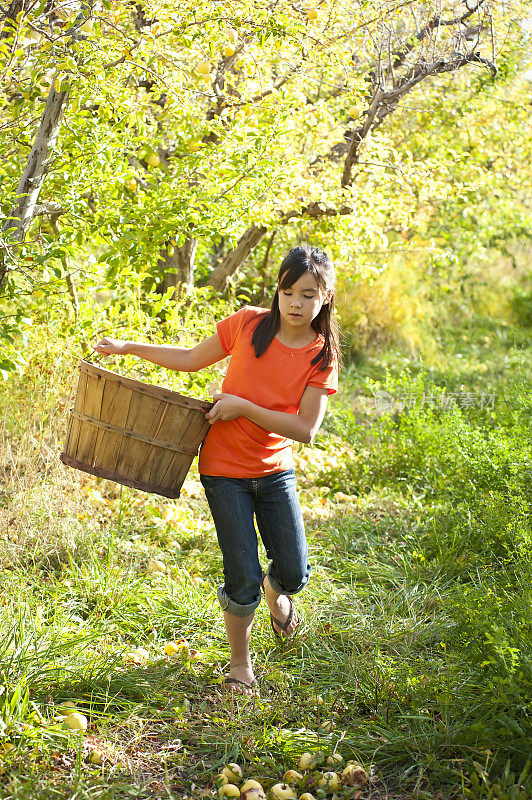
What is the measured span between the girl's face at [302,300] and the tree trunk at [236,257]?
3.21 meters

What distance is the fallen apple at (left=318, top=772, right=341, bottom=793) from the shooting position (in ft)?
7.50

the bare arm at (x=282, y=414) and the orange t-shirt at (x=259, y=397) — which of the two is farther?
the orange t-shirt at (x=259, y=397)

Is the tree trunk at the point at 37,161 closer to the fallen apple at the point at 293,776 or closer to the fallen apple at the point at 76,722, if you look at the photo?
the fallen apple at the point at 76,722

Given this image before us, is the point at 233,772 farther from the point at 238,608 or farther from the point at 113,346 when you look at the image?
the point at 113,346

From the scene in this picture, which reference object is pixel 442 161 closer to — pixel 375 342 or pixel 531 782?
pixel 375 342

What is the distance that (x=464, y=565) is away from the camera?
362 centimetres

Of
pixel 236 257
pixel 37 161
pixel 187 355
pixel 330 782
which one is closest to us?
pixel 330 782

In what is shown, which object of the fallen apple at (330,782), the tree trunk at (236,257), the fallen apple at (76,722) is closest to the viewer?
the fallen apple at (330,782)

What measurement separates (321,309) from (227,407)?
54 centimetres

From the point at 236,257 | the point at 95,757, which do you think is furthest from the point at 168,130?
the point at 95,757

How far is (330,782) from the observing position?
2.29m

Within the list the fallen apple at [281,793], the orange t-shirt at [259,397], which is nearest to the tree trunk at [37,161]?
the orange t-shirt at [259,397]

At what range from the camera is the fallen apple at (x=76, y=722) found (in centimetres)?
240

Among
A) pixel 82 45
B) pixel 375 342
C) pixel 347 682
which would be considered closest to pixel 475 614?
pixel 347 682
